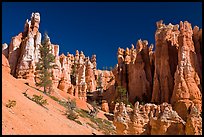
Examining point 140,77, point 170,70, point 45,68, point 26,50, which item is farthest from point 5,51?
point 170,70

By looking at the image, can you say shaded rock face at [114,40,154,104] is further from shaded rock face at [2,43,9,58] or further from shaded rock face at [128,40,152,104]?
shaded rock face at [2,43,9,58]

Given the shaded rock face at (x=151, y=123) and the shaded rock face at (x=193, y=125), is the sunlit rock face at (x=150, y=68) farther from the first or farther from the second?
the shaded rock face at (x=193, y=125)

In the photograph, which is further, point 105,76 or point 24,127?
point 105,76

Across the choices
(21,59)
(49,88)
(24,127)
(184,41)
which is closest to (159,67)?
(184,41)

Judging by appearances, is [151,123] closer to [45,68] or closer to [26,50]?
[45,68]

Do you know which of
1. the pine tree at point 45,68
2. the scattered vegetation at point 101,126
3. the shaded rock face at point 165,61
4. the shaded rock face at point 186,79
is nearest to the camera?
the scattered vegetation at point 101,126

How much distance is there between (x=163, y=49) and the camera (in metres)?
46.7

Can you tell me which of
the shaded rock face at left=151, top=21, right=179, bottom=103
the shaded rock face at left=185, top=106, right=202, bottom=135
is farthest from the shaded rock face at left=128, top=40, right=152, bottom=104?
the shaded rock face at left=185, top=106, right=202, bottom=135

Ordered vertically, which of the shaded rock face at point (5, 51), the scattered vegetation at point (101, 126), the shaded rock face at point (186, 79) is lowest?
the scattered vegetation at point (101, 126)

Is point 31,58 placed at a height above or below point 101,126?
above

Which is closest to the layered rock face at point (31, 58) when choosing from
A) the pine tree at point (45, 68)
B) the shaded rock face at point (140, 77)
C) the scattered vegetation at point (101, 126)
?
the pine tree at point (45, 68)

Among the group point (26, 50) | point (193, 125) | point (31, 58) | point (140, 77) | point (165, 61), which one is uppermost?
point (26, 50)

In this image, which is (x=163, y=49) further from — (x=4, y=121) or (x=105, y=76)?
(x=105, y=76)

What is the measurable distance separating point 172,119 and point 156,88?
27540 millimetres
